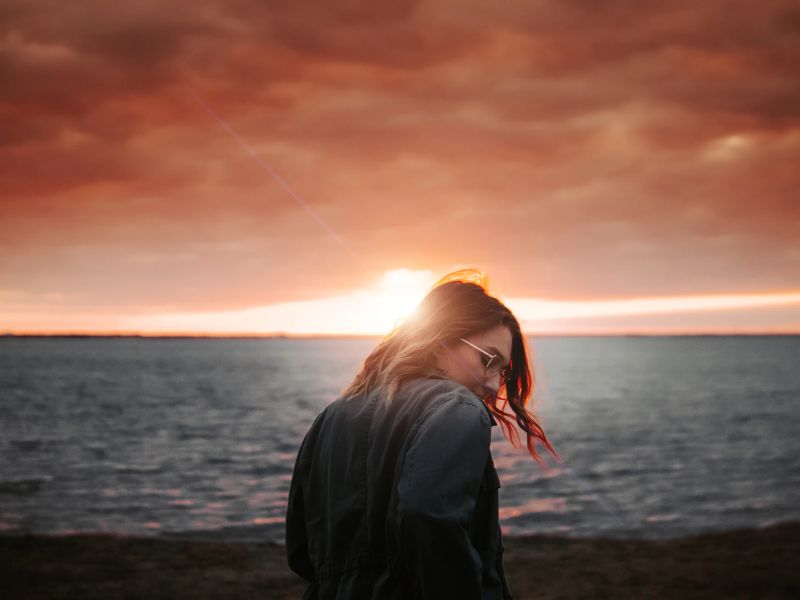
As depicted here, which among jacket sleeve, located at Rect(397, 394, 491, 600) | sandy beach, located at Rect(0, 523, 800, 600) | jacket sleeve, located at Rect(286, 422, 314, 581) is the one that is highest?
jacket sleeve, located at Rect(397, 394, 491, 600)

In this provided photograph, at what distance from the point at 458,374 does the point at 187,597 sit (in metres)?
7.43

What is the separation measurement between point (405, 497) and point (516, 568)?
872 cm

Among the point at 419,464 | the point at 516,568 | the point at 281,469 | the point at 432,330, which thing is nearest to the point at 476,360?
the point at 432,330

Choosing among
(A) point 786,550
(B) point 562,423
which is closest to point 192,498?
(A) point 786,550

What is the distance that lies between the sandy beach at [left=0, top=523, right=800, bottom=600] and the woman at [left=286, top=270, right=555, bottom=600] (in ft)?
22.4

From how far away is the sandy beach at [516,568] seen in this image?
877 cm

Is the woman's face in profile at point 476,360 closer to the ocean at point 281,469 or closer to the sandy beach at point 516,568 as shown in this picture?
the ocean at point 281,469

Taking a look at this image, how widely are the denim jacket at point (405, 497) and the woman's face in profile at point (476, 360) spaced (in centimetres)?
20

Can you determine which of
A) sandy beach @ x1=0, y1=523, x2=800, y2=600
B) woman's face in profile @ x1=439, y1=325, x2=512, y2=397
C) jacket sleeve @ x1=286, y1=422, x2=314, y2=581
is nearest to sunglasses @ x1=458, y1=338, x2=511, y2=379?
woman's face in profile @ x1=439, y1=325, x2=512, y2=397

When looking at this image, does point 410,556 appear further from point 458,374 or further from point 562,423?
point 562,423

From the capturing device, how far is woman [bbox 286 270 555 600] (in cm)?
206

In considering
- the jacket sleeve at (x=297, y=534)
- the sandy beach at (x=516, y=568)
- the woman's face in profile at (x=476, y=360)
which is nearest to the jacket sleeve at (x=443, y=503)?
the woman's face in profile at (x=476, y=360)

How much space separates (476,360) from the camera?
2.55m

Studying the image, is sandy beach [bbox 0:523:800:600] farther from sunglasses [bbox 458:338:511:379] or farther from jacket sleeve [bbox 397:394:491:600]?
jacket sleeve [bbox 397:394:491:600]
